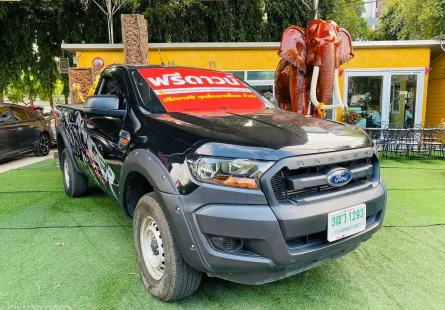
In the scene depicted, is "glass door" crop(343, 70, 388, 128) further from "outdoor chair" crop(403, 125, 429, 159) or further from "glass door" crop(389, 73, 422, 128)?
"outdoor chair" crop(403, 125, 429, 159)

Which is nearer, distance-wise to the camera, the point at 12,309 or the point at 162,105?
the point at 12,309

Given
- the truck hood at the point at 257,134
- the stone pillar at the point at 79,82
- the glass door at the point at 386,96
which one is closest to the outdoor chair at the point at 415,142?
the glass door at the point at 386,96

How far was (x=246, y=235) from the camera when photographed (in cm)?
199

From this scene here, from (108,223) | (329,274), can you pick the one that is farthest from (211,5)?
(329,274)

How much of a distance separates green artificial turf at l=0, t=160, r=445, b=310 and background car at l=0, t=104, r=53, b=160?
426cm

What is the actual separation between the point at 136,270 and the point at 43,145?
7.79m

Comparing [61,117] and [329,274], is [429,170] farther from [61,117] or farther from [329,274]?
[61,117]

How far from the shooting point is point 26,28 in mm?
14250

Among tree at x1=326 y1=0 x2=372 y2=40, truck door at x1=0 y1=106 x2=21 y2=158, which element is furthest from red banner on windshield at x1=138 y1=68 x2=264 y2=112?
tree at x1=326 y1=0 x2=372 y2=40

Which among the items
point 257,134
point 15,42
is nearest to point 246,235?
point 257,134

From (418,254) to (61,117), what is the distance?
14.7 feet

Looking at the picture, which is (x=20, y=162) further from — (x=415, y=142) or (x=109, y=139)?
(x=415, y=142)

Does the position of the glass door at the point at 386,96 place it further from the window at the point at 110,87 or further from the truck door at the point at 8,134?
the truck door at the point at 8,134

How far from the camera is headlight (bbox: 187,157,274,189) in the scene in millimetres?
2023
